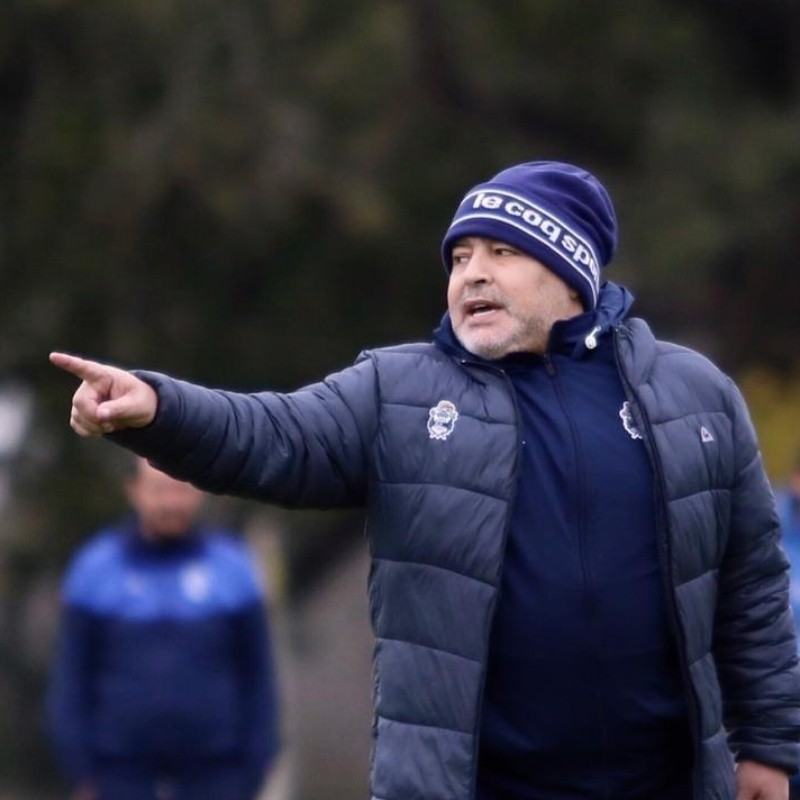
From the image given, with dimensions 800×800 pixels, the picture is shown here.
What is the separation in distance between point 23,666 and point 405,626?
35.8 feet

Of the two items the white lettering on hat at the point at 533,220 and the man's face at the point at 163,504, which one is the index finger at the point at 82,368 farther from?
the man's face at the point at 163,504

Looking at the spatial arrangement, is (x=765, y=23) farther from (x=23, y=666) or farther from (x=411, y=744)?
(x=411, y=744)

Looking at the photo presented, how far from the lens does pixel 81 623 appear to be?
7527 millimetres

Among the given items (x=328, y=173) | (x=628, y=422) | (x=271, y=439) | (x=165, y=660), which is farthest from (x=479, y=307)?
(x=328, y=173)

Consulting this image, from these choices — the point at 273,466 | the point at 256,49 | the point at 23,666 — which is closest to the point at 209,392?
the point at 273,466

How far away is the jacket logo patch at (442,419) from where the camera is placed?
4.14 metres

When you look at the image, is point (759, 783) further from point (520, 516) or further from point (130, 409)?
point (130, 409)

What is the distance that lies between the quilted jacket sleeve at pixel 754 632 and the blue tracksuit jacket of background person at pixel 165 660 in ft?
10.8

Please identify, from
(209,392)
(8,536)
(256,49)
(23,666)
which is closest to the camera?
(209,392)

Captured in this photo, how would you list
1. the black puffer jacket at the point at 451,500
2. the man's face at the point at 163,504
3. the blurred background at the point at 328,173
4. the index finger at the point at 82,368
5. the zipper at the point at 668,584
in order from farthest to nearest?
the blurred background at the point at 328,173, the man's face at the point at 163,504, the zipper at the point at 668,584, the black puffer jacket at the point at 451,500, the index finger at the point at 82,368

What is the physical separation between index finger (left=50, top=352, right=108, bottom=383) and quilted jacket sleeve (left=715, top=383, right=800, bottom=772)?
1.27 metres

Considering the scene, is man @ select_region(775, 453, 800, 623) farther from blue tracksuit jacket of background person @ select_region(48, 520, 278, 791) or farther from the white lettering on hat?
the white lettering on hat

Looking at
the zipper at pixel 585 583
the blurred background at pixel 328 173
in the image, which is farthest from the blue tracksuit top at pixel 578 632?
the blurred background at pixel 328 173

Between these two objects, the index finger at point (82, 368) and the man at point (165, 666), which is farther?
the man at point (165, 666)
